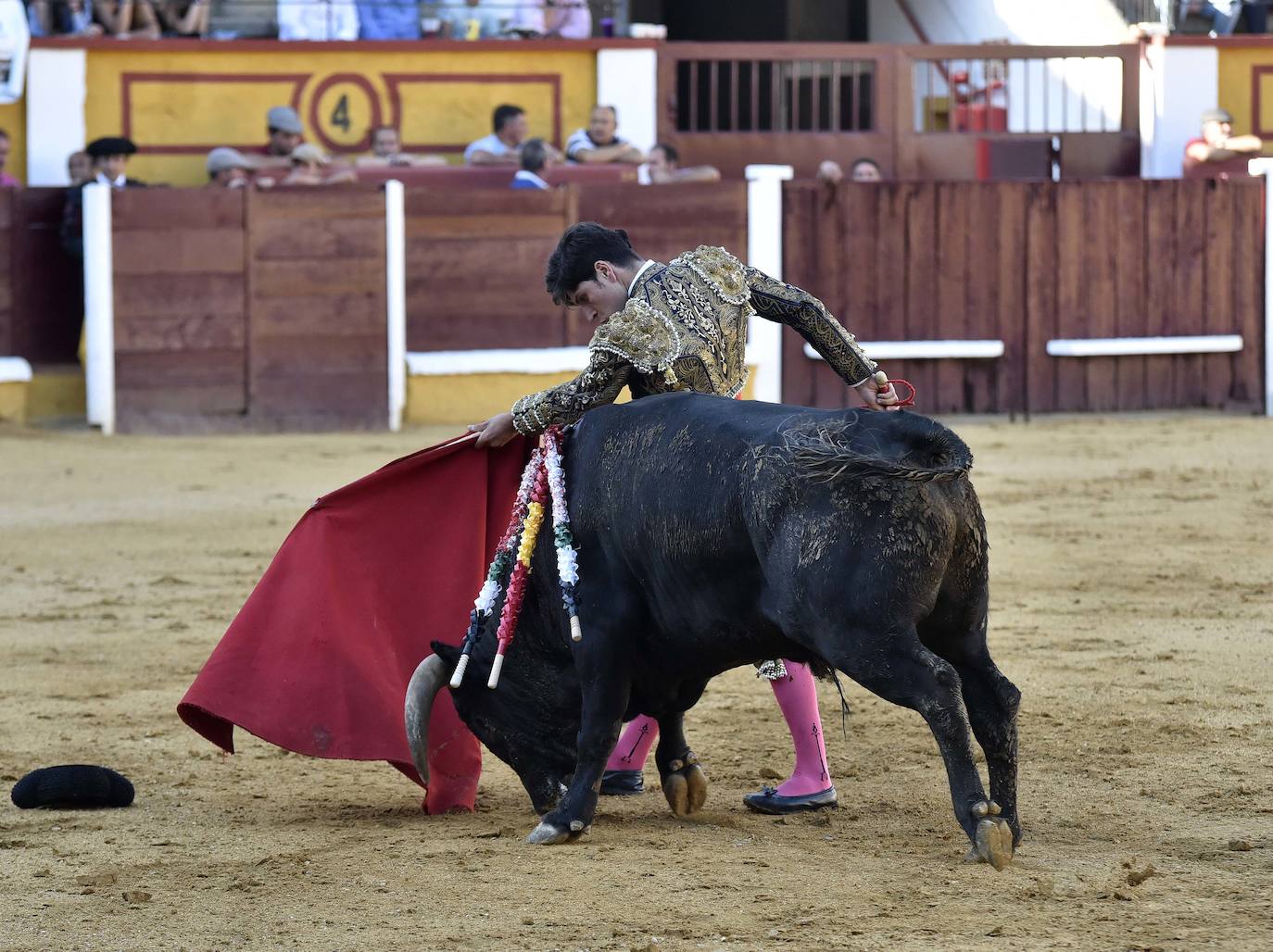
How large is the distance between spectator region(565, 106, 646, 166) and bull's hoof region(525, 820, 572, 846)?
7.42m

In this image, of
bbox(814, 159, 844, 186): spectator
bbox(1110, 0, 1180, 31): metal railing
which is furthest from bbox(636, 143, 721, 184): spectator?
bbox(1110, 0, 1180, 31): metal railing

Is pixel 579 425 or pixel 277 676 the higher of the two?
pixel 579 425

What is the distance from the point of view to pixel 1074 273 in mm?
10391

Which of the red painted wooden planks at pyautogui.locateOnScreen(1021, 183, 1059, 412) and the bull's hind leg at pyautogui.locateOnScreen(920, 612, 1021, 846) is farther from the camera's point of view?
the red painted wooden planks at pyautogui.locateOnScreen(1021, 183, 1059, 412)

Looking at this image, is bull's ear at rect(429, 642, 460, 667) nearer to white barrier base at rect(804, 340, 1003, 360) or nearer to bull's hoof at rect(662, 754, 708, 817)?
bull's hoof at rect(662, 754, 708, 817)

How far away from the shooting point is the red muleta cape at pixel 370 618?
11.0ft

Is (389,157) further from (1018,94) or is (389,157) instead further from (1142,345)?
(1142,345)

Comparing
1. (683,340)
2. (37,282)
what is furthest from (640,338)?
(37,282)

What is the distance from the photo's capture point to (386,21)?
1092 centimetres

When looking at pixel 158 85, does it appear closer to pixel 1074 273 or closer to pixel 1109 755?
pixel 1074 273

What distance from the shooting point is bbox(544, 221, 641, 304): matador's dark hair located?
10.4 ft

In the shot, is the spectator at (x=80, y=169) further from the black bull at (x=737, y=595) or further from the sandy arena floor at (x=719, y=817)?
the black bull at (x=737, y=595)

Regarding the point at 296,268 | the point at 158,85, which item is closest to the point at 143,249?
the point at 296,268

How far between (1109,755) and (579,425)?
1.18 metres
